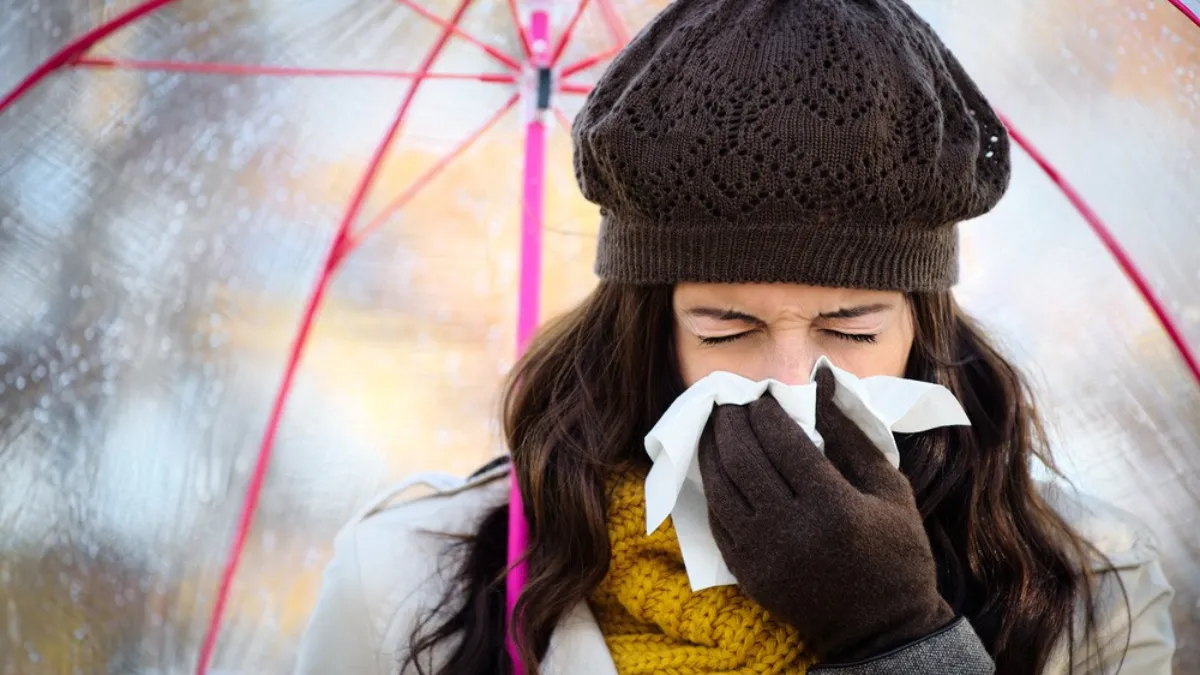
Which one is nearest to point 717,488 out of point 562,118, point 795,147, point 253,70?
point 795,147

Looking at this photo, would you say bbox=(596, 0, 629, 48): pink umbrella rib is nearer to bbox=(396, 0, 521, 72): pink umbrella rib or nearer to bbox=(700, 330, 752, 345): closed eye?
bbox=(396, 0, 521, 72): pink umbrella rib

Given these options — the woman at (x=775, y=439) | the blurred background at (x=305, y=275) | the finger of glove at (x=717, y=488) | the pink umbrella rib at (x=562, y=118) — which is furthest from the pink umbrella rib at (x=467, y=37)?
the finger of glove at (x=717, y=488)

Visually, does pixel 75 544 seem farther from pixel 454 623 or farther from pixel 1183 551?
pixel 1183 551

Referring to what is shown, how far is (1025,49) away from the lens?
2320mm

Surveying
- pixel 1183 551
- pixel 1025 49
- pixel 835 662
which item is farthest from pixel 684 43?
pixel 1183 551

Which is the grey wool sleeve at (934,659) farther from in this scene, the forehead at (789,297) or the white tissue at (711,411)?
the forehead at (789,297)

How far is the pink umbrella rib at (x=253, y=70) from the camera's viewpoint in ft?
7.80

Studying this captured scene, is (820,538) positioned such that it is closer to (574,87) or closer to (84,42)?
(574,87)

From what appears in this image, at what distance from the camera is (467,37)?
100 inches

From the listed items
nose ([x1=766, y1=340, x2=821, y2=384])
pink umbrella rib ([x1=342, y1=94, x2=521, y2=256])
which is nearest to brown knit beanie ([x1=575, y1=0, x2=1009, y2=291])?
nose ([x1=766, y1=340, x2=821, y2=384])

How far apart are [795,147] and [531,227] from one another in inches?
26.6

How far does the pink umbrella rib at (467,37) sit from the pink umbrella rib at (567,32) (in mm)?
77

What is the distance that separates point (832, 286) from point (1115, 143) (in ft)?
2.18

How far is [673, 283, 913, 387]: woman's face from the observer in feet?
6.78
